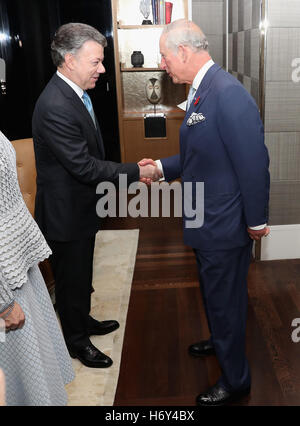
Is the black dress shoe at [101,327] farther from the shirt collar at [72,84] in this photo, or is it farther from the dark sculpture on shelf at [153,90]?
the dark sculpture on shelf at [153,90]

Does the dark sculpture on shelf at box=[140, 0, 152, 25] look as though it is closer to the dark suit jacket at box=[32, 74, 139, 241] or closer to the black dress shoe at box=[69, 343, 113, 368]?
the dark suit jacket at box=[32, 74, 139, 241]

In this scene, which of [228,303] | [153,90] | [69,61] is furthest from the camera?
[153,90]

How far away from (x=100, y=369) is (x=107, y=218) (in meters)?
2.26

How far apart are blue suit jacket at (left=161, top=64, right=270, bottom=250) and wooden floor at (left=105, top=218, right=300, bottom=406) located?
2.28ft

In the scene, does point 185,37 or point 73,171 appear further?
point 73,171

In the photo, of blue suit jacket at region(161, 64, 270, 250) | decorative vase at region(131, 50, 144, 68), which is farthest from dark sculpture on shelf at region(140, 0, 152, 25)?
blue suit jacket at region(161, 64, 270, 250)

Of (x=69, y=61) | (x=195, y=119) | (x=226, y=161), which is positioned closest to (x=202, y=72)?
(x=195, y=119)

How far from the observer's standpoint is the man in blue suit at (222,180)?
176 cm

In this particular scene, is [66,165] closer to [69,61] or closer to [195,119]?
[69,61]

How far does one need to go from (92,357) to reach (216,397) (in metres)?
0.64

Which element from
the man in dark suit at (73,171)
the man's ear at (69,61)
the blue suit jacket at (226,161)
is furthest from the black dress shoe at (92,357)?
the man's ear at (69,61)

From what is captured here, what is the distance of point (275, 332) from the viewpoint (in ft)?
8.44

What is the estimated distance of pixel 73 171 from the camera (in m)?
2.11
